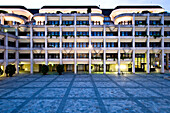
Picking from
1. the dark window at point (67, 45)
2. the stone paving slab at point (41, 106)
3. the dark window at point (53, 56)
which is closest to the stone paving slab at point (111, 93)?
the stone paving slab at point (41, 106)

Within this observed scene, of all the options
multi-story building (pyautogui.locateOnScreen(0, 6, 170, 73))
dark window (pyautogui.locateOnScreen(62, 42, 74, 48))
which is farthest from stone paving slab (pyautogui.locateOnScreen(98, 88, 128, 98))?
dark window (pyautogui.locateOnScreen(62, 42, 74, 48))

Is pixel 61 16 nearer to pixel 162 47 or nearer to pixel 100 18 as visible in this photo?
pixel 100 18

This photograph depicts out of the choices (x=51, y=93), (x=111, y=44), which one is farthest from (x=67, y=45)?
(x=51, y=93)

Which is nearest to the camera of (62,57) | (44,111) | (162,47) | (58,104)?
(44,111)

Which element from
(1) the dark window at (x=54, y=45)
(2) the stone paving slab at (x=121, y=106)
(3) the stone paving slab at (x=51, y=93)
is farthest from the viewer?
(1) the dark window at (x=54, y=45)

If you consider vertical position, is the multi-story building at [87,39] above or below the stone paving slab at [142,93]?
above

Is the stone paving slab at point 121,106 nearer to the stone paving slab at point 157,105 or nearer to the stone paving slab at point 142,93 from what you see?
the stone paving slab at point 157,105

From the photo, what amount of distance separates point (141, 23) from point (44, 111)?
33516mm

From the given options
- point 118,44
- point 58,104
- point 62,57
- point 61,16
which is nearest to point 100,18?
point 118,44

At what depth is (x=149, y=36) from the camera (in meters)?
27.4

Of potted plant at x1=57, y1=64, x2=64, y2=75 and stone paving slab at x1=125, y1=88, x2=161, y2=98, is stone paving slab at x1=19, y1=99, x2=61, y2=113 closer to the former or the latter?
stone paving slab at x1=125, y1=88, x2=161, y2=98

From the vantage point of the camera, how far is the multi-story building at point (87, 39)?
90.5ft

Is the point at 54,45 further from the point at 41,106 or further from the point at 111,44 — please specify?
the point at 41,106

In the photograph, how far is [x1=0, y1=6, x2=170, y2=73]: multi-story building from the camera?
2758 centimetres
